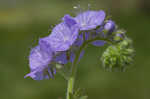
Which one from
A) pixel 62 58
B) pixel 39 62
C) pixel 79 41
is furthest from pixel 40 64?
pixel 79 41

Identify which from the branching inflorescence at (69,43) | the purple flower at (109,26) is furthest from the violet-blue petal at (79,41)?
the purple flower at (109,26)

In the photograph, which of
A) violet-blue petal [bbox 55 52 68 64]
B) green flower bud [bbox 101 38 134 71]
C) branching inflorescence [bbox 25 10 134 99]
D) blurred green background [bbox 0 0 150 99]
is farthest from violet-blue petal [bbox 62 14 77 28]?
green flower bud [bbox 101 38 134 71]

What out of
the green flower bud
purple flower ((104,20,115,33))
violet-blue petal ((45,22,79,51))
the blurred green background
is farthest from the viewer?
the blurred green background

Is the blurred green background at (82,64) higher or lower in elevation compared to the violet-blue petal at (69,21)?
lower

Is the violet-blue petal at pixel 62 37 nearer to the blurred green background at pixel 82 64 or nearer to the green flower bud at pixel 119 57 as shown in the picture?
the blurred green background at pixel 82 64

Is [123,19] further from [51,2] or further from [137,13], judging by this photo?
[51,2]

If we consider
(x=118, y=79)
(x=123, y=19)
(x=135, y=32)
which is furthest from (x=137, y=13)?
(x=118, y=79)

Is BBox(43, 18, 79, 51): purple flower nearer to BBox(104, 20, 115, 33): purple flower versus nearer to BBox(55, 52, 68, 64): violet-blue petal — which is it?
BBox(55, 52, 68, 64): violet-blue petal
